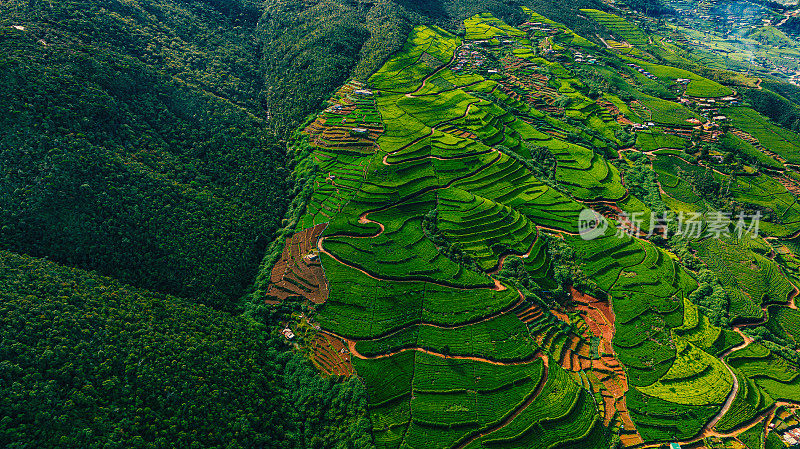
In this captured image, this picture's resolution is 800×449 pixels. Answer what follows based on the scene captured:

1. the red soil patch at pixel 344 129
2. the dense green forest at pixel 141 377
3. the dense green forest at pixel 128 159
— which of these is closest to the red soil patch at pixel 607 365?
the dense green forest at pixel 141 377

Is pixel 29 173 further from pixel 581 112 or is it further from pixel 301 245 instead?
pixel 581 112

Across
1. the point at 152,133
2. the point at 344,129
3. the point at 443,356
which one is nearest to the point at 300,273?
the point at 443,356

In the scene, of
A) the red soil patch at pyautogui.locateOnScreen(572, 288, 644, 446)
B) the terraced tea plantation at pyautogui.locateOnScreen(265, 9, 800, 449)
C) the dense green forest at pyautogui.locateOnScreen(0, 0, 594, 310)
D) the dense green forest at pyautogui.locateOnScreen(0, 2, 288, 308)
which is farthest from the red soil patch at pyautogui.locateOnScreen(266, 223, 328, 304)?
the red soil patch at pyautogui.locateOnScreen(572, 288, 644, 446)

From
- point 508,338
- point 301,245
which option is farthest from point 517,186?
point 301,245

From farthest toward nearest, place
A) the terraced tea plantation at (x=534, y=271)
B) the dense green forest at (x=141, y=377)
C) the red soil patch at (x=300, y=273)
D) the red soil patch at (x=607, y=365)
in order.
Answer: the red soil patch at (x=300, y=273) → the terraced tea plantation at (x=534, y=271) → the red soil patch at (x=607, y=365) → the dense green forest at (x=141, y=377)

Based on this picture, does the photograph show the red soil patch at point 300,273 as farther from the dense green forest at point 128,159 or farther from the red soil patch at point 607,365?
the red soil patch at point 607,365

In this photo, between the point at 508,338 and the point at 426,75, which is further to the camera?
the point at 426,75

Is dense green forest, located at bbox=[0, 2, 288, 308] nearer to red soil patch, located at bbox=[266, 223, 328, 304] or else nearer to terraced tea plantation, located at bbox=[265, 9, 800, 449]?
red soil patch, located at bbox=[266, 223, 328, 304]
